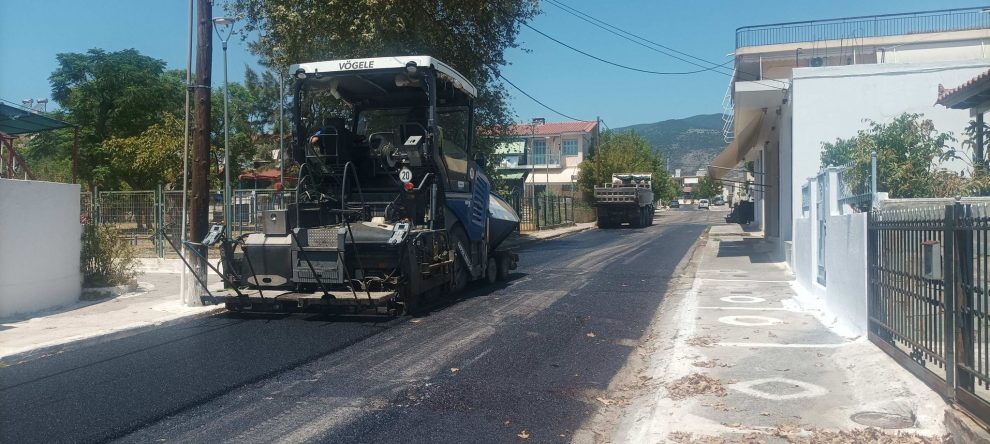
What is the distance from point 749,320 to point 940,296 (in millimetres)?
4728

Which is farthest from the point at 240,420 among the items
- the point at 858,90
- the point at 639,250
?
the point at 639,250

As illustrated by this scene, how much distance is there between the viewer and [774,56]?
27609mm

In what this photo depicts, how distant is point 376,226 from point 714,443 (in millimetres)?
6263

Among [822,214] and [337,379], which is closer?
[337,379]

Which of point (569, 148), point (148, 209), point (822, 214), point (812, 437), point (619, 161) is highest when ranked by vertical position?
point (569, 148)

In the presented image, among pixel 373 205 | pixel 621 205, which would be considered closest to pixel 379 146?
pixel 373 205

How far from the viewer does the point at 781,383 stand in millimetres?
6918

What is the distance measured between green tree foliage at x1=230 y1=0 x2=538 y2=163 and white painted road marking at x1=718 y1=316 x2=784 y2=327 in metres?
12.9

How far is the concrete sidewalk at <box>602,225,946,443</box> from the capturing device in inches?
220

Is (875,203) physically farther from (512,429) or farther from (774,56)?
(774,56)

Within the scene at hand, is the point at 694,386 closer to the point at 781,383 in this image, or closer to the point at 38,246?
the point at 781,383

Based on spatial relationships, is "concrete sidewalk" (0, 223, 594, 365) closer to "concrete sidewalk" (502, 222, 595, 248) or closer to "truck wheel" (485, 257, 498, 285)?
"truck wheel" (485, 257, 498, 285)

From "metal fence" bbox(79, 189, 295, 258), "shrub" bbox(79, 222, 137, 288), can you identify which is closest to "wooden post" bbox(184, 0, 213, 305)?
"shrub" bbox(79, 222, 137, 288)

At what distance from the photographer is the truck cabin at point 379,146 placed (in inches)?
439
